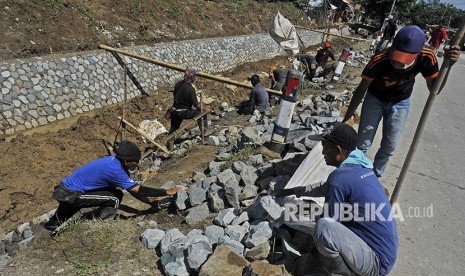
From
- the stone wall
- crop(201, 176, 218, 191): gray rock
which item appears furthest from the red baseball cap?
the stone wall

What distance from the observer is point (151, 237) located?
3.50 meters

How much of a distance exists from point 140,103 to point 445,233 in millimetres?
7669

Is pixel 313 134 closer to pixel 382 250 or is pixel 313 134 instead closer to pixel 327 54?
pixel 382 250

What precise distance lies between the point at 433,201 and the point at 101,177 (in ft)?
13.5

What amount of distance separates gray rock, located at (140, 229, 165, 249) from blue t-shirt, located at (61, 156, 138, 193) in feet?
2.62

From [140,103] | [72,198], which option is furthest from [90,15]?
[72,198]

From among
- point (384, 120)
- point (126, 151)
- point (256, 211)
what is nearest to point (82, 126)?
point (126, 151)

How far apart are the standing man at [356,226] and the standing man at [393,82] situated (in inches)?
47.8

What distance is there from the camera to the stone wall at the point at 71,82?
711cm

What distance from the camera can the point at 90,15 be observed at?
10.4 metres

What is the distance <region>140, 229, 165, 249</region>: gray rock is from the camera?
345cm

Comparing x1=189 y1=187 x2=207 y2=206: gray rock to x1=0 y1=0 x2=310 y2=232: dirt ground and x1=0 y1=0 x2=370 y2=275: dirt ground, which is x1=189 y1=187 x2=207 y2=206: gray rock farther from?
x1=0 y1=0 x2=310 y2=232: dirt ground

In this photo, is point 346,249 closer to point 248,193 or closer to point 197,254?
point 197,254

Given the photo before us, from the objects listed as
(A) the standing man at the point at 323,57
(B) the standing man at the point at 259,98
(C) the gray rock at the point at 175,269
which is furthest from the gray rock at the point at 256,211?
(A) the standing man at the point at 323,57
